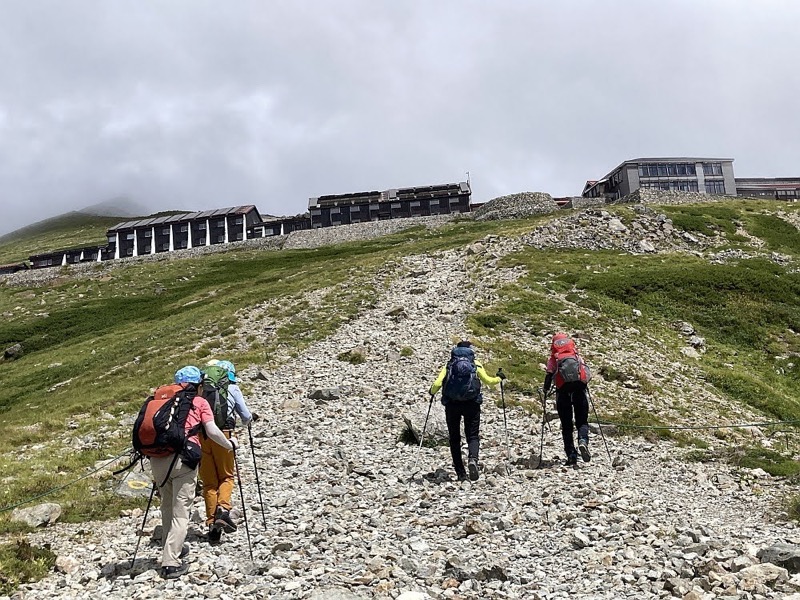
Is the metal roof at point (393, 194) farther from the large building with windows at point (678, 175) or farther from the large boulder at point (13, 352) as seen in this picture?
the large boulder at point (13, 352)

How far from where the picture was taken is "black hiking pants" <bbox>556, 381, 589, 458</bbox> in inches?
585

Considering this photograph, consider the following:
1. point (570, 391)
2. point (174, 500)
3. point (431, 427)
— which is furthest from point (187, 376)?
point (570, 391)

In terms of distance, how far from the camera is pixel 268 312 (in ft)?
126

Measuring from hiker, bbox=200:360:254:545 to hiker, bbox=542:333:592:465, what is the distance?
792 centimetres

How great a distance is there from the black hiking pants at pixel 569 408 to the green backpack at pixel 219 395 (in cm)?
832

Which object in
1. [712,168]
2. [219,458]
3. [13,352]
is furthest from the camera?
[712,168]

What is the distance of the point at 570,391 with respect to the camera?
15.0 m

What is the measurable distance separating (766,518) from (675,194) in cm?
9249

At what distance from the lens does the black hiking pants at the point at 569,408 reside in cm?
1487

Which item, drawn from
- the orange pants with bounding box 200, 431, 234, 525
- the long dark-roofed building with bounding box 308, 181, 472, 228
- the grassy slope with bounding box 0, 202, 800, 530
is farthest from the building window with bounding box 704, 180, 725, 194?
the orange pants with bounding box 200, 431, 234, 525

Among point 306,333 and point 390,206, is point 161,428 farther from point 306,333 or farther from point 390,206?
point 390,206

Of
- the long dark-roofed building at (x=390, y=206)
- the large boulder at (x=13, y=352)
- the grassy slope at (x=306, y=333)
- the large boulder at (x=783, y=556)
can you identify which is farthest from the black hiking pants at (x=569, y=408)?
the long dark-roofed building at (x=390, y=206)

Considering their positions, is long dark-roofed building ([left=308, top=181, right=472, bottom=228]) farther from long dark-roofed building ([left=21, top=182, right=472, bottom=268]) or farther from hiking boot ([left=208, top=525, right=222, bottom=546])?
hiking boot ([left=208, top=525, right=222, bottom=546])

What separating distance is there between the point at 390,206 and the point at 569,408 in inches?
5033
